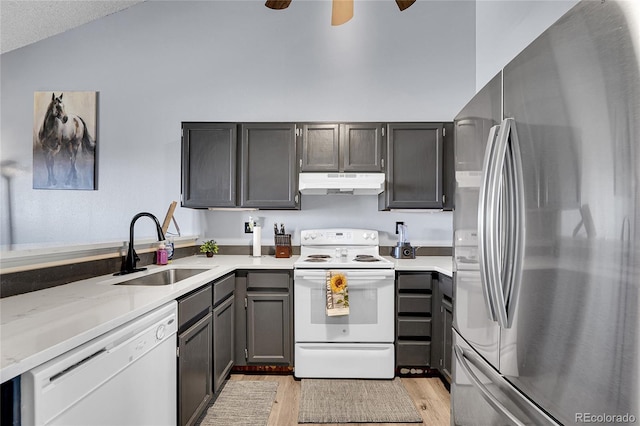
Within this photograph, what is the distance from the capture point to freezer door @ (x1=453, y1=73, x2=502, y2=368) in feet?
3.49

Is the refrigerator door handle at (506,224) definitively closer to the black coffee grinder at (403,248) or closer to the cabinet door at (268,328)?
the cabinet door at (268,328)

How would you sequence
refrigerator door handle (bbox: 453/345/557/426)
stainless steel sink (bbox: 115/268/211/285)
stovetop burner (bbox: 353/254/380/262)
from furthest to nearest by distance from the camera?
stovetop burner (bbox: 353/254/380/262), stainless steel sink (bbox: 115/268/211/285), refrigerator door handle (bbox: 453/345/557/426)

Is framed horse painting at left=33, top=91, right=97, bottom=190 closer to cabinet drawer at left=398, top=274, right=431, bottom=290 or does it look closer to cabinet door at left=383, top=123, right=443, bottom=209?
cabinet door at left=383, top=123, right=443, bottom=209

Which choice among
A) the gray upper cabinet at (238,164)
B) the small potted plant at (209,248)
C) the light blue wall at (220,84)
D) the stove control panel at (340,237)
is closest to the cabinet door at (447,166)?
the light blue wall at (220,84)

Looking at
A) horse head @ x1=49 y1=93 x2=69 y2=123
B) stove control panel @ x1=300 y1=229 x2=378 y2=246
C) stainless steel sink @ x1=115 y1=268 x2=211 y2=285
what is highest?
horse head @ x1=49 y1=93 x2=69 y2=123

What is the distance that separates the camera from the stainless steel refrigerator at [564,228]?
624 mm

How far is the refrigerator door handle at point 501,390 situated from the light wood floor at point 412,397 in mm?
1105

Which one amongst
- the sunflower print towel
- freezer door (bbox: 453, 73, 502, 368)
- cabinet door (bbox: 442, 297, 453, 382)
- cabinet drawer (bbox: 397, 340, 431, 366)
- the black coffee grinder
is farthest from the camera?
the black coffee grinder

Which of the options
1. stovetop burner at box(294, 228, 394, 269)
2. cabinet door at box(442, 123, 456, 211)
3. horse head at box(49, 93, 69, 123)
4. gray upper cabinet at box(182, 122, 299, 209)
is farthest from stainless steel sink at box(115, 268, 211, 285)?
horse head at box(49, 93, 69, 123)

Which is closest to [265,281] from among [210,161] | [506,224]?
[210,161]

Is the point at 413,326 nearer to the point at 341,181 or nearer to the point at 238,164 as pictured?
the point at 341,181

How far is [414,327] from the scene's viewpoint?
2.61 m

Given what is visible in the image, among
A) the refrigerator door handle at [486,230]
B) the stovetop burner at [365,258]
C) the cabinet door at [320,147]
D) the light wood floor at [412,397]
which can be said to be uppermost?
the cabinet door at [320,147]

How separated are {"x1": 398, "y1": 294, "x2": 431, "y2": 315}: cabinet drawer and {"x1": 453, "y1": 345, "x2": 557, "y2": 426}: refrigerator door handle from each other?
1287mm
